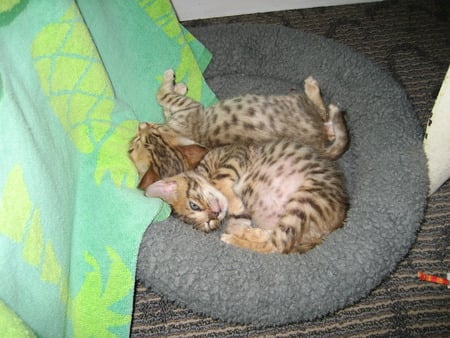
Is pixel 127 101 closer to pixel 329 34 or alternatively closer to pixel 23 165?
pixel 23 165

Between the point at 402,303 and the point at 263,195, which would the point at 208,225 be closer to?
the point at 263,195

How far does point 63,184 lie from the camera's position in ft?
4.16

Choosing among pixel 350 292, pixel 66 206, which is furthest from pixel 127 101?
pixel 350 292

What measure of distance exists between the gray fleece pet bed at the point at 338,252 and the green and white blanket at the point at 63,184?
11 centimetres

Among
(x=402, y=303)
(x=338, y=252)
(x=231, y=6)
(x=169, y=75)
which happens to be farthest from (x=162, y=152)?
(x=231, y=6)

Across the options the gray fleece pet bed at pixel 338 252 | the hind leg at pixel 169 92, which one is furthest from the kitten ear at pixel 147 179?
the hind leg at pixel 169 92

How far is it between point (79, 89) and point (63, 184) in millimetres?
335

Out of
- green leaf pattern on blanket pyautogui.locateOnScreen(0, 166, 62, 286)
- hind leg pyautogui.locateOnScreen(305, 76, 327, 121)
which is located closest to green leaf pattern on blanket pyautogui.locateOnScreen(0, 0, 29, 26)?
green leaf pattern on blanket pyautogui.locateOnScreen(0, 166, 62, 286)

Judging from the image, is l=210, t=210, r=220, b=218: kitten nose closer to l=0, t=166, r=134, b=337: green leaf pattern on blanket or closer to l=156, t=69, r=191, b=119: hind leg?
l=0, t=166, r=134, b=337: green leaf pattern on blanket

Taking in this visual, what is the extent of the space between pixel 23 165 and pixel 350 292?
3.11 ft

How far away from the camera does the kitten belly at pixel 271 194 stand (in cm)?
143

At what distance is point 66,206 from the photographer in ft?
4.17

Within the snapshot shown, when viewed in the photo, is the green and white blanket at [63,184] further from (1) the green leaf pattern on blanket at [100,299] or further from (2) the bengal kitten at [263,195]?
(2) the bengal kitten at [263,195]

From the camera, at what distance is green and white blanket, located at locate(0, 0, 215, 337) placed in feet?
3.41
